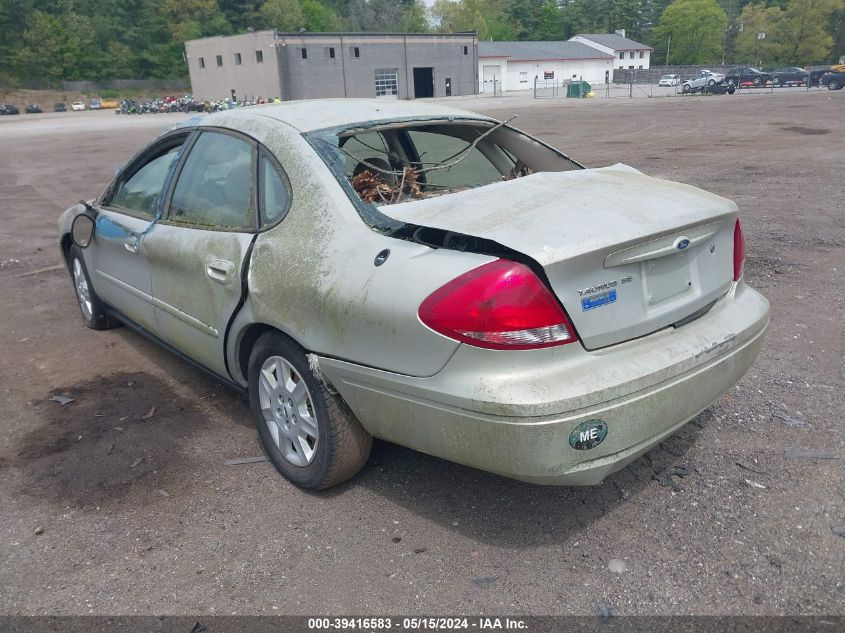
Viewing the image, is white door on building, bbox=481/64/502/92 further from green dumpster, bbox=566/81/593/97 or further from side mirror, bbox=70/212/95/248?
side mirror, bbox=70/212/95/248

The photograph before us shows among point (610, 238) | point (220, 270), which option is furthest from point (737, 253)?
point (220, 270)

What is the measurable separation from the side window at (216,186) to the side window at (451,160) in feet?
3.44

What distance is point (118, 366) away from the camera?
15.5 ft

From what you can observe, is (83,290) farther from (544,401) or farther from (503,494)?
(544,401)

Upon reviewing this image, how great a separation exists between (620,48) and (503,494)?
95.9 metres

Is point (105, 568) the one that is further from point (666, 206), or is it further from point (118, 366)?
point (666, 206)

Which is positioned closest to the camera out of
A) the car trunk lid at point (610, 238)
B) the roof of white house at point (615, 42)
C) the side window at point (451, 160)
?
the car trunk lid at point (610, 238)

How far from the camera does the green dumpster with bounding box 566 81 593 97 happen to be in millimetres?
53859

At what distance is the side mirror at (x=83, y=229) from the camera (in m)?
4.72

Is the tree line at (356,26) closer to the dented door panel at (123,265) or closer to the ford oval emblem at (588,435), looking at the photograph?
the dented door panel at (123,265)

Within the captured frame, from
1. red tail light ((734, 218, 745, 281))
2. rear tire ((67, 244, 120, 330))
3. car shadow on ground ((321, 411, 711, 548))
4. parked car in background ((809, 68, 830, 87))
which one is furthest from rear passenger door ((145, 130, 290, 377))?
parked car in background ((809, 68, 830, 87))

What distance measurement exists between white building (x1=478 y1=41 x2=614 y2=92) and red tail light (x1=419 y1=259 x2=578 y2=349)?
68.9 meters

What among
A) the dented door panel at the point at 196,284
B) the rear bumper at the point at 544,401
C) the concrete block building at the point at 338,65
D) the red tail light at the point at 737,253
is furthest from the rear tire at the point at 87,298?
the concrete block building at the point at 338,65

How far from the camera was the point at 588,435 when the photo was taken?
7.55 feet
